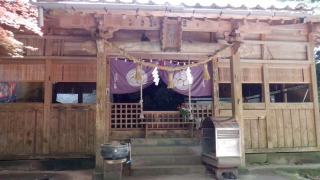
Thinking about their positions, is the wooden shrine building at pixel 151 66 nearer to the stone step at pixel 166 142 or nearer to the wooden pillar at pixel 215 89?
the wooden pillar at pixel 215 89

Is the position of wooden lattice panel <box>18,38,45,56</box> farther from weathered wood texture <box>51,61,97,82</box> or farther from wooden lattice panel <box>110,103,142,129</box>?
wooden lattice panel <box>110,103,142,129</box>

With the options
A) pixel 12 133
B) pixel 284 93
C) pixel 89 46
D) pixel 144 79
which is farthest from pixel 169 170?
pixel 284 93

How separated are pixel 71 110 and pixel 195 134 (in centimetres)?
421

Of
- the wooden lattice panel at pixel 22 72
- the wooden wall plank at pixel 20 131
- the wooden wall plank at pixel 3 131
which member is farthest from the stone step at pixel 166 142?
the wooden wall plank at pixel 3 131

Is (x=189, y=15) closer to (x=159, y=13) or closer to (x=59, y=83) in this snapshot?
(x=159, y=13)

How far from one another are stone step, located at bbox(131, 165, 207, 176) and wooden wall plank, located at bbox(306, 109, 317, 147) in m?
4.72

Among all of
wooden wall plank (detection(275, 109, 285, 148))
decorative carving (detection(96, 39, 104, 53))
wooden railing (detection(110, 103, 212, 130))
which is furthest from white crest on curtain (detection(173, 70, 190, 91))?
wooden wall plank (detection(275, 109, 285, 148))

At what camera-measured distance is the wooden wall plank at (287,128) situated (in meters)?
10.0

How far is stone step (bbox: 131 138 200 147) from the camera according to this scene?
8.93 m

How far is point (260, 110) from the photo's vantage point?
9.94 metres

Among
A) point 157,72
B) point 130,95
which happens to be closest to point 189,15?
point 157,72

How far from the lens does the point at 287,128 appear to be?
33.0ft

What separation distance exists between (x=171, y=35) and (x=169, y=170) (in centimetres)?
364

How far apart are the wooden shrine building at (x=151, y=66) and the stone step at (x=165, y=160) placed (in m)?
1.14
